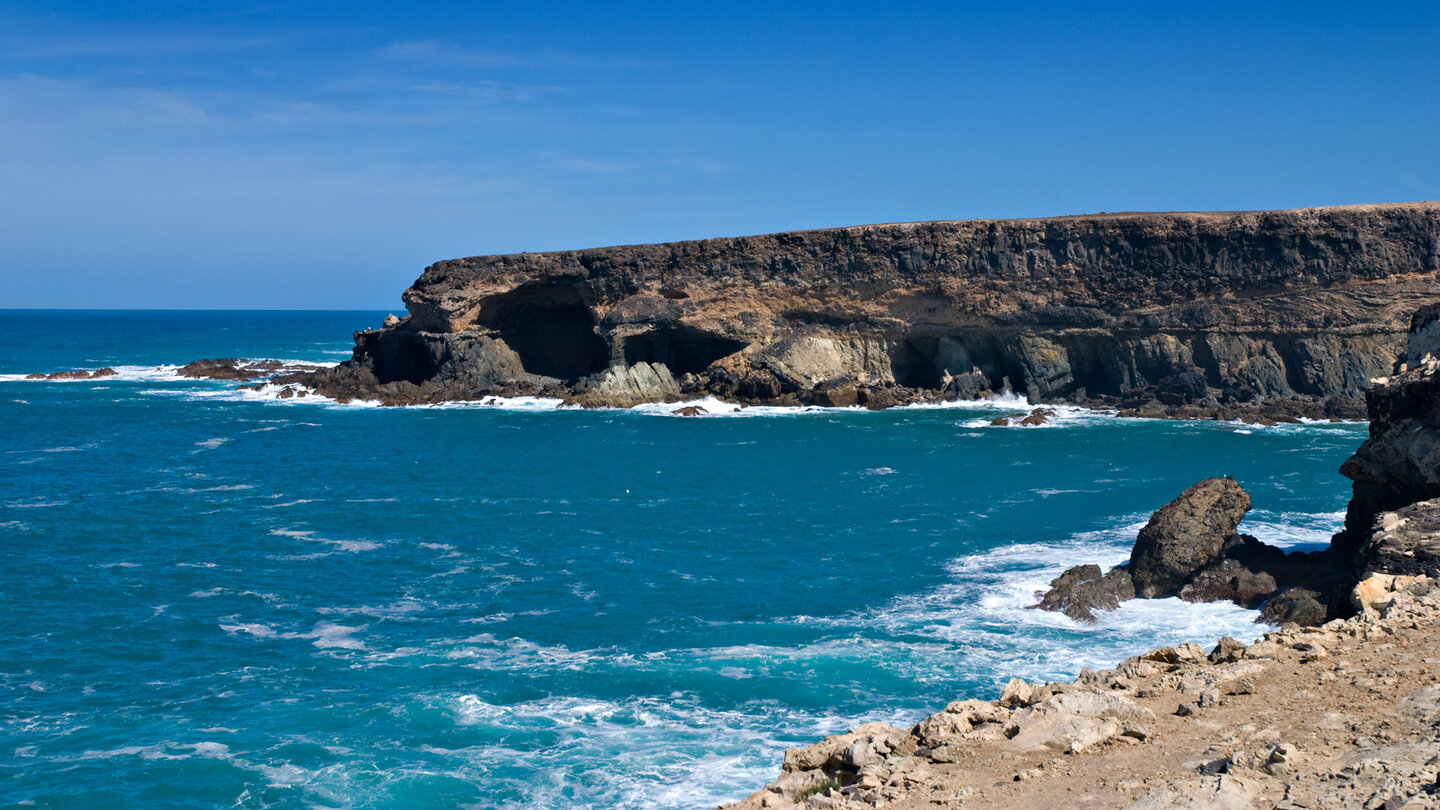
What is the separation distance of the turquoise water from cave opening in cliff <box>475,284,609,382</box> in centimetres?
2041

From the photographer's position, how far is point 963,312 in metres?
53.8

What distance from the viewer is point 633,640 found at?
18500 mm

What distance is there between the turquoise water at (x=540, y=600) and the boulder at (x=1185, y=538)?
0.66 m

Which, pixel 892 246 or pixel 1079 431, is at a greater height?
pixel 892 246

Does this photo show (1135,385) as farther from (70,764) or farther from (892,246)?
(70,764)

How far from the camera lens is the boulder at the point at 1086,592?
19422mm

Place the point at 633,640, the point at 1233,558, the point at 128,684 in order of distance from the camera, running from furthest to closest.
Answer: the point at 1233,558, the point at 633,640, the point at 128,684

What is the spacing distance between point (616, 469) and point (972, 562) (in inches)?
629

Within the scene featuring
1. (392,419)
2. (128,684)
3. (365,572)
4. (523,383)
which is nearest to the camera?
(128,684)

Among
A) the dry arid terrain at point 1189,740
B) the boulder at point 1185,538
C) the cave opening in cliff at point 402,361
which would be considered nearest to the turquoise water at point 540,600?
the boulder at point 1185,538

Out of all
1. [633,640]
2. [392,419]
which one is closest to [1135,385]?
[392,419]

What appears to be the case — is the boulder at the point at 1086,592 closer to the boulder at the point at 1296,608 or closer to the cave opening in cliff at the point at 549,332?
the boulder at the point at 1296,608

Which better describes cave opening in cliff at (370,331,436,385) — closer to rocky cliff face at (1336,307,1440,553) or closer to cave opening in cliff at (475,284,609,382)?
cave opening in cliff at (475,284,609,382)

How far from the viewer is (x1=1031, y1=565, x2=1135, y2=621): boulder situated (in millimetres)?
19422
